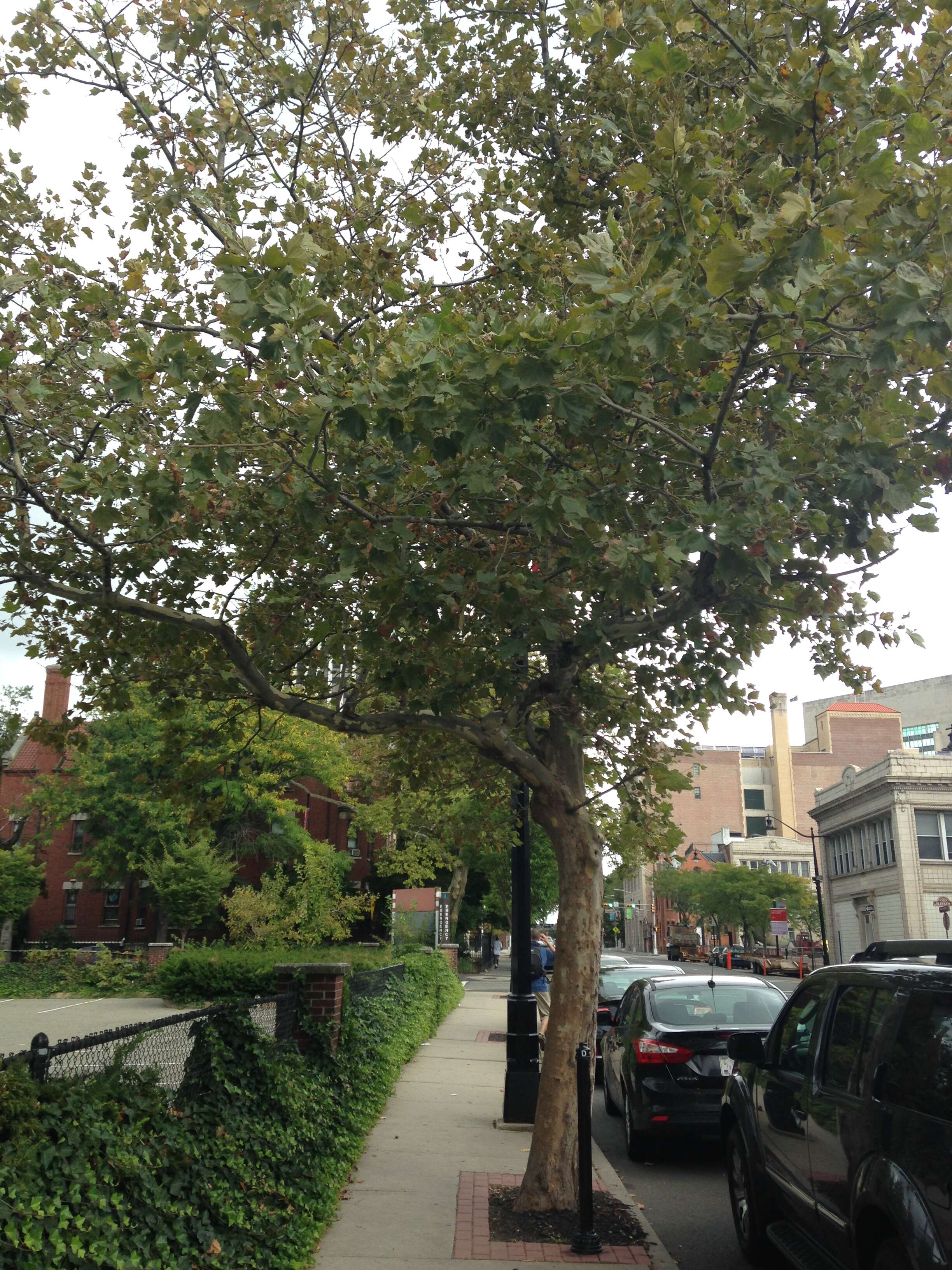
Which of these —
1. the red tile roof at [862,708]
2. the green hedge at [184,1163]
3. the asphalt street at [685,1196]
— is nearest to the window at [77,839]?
the asphalt street at [685,1196]

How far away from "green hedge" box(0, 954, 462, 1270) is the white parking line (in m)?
19.4

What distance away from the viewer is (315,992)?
849cm

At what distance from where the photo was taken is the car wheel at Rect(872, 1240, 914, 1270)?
3.78 meters

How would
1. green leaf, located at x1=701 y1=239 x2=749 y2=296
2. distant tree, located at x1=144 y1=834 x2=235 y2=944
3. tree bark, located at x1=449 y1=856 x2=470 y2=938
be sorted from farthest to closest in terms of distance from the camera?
tree bark, located at x1=449 y1=856 x2=470 y2=938, distant tree, located at x1=144 y1=834 x2=235 y2=944, green leaf, located at x1=701 y1=239 x2=749 y2=296

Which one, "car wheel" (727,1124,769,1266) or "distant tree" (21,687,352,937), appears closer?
"car wheel" (727,1124,769,1266)

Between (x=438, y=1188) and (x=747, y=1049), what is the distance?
10.2 feet

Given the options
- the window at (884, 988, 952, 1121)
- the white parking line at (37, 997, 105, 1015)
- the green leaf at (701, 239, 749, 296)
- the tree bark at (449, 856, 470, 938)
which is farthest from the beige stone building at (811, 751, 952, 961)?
the green leaf at (701, 239, 749, 296)

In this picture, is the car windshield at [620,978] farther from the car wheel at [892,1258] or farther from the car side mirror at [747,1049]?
the car wheel at [892,1258]

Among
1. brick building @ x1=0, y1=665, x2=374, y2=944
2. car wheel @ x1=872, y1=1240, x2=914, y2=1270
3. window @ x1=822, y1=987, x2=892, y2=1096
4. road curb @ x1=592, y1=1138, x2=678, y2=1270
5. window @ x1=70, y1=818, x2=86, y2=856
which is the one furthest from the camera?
brick building @ x1=0, y1=665, x2=374, y2=944

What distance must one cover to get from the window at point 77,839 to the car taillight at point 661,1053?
37887 millimetres

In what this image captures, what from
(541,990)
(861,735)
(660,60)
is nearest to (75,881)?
(541,990)

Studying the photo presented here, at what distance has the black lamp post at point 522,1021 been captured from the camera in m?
10.4

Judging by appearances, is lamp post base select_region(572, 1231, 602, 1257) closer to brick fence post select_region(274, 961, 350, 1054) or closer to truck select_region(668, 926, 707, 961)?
brick fence post select_region(274, 961, 350, 1054)

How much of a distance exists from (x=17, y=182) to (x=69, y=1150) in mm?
6552
